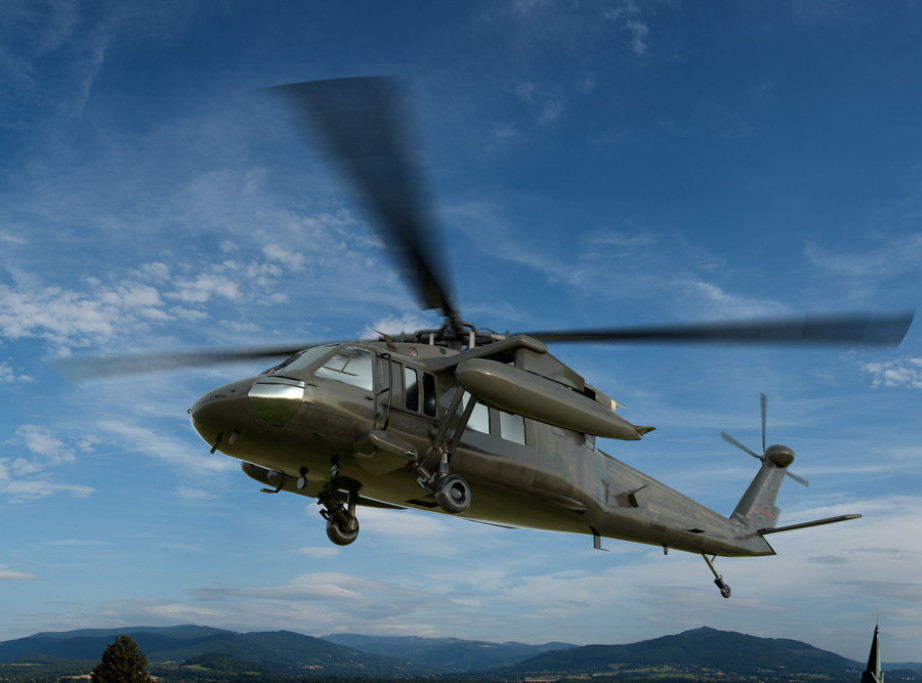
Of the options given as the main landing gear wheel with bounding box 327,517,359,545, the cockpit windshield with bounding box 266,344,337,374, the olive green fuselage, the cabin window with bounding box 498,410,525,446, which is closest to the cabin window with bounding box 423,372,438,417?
the olive green fuselage

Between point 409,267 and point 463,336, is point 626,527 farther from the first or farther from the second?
point 409,267

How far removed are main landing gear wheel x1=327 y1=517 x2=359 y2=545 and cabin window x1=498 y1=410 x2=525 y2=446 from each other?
3.79m

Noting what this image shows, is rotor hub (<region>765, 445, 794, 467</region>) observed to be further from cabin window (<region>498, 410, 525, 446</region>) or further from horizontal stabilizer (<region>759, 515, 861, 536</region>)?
cabin window (<region>498, 410, 525, 446</region>)

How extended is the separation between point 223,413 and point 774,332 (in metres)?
10.2

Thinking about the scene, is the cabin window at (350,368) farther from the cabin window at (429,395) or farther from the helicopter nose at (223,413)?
the helicopter nose at (223,413)

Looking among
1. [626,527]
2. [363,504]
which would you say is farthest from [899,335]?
[363,504]

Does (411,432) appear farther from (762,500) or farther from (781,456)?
(781,456)

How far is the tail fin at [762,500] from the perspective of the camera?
23.0 metres

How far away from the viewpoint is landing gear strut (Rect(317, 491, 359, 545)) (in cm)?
1579

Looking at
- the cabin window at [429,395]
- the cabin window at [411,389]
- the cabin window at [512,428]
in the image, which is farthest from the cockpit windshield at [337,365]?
the cabin window at [512,428]

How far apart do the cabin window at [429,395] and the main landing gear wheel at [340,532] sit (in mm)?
3271

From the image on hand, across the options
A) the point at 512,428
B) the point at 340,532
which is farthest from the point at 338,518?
the point at 512,428

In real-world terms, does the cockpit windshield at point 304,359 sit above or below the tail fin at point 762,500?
above

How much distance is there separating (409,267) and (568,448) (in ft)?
18.7
